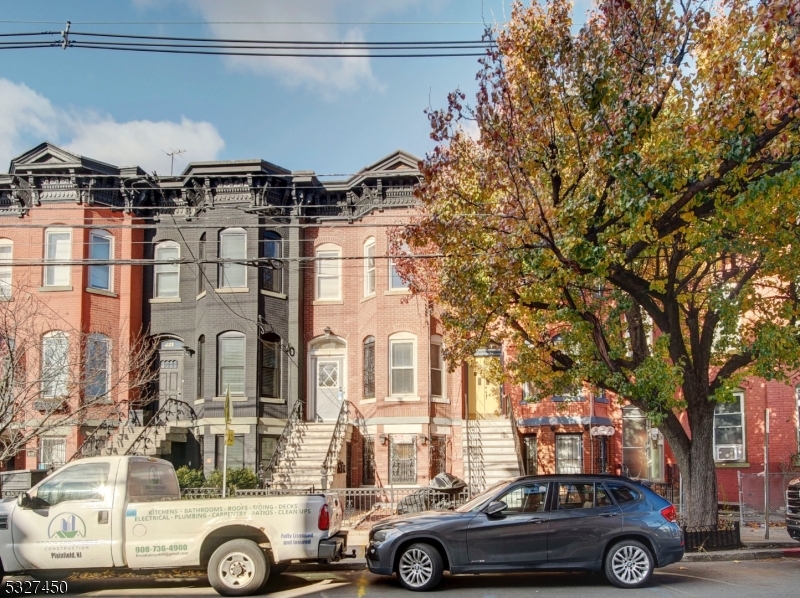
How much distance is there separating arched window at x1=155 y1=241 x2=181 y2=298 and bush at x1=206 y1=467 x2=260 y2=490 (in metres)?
7.11

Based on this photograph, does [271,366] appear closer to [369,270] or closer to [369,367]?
[369,367]

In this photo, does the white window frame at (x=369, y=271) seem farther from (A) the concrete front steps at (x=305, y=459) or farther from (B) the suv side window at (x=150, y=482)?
(B) the suv side window at (x=150, y=482)

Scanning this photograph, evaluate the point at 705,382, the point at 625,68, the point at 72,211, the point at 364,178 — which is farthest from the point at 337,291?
the point at 625,68

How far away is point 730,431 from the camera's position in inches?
932

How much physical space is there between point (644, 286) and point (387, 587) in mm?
6670

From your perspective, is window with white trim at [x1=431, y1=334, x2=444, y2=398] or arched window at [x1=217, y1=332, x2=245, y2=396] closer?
window with white trim at [x1=431, y1=334, x2=444, y2=398]

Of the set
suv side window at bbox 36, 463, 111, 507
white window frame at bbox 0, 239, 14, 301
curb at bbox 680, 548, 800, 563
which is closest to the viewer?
suv side window at bbox 36, 463, 111, 507

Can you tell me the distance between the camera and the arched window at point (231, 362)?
2506cm

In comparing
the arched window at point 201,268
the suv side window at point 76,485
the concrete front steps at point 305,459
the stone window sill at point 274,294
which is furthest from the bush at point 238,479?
the suv side window at point 76,485

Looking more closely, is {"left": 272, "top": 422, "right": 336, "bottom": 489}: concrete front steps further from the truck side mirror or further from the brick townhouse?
the truck side mirror

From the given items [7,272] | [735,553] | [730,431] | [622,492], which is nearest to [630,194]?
[622,492]

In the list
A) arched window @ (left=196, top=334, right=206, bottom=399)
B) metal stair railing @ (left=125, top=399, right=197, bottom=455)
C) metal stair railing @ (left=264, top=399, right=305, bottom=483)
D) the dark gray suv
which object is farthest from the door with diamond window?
the dark gray suv

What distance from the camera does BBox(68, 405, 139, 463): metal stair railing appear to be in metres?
22.4

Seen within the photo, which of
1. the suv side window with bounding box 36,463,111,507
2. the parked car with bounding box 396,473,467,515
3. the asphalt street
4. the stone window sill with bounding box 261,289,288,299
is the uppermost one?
the stone window sill with bounding box 261,289,288,299
